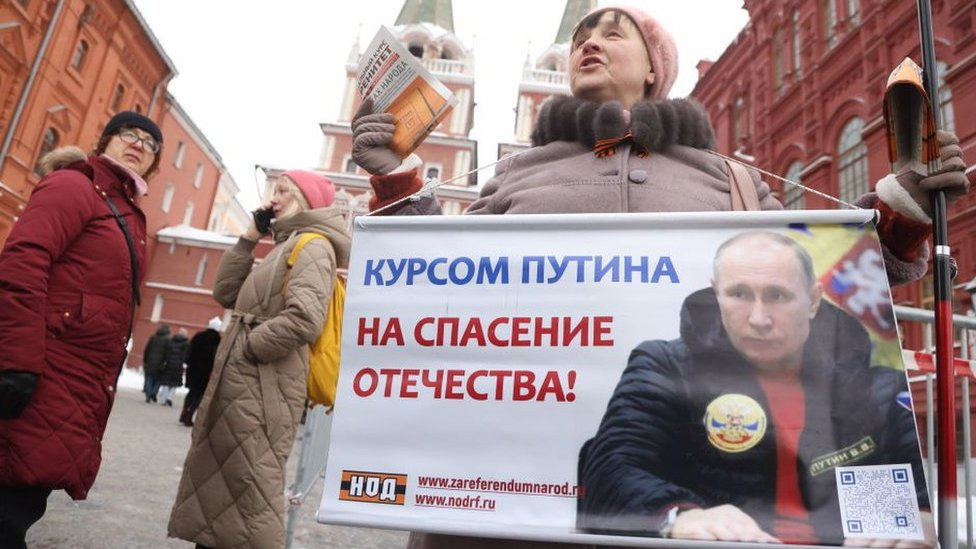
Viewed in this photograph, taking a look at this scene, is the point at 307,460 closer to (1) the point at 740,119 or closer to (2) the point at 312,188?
(2) the point at 312,188

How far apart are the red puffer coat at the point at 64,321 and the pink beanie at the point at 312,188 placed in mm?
908

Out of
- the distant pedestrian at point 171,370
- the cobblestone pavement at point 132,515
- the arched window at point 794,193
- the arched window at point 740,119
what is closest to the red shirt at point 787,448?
the cobblestone pavement at point 132,515

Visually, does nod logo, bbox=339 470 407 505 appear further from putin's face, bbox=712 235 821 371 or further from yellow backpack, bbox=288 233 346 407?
yellow backpack, bbox=288 233 346 407

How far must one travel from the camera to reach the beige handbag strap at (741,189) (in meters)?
1.68

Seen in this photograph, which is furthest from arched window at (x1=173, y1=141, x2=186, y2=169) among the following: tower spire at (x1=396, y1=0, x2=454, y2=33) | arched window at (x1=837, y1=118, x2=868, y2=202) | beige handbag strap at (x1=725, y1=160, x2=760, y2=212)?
beige handbag strap at (x1=725, y1=160, x2=760, y2=212)

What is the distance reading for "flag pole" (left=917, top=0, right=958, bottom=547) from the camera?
1.21 meters

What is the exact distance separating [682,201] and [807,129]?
17.7 meters

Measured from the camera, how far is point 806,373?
1.19 meters

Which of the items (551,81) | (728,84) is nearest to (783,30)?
(728,84)

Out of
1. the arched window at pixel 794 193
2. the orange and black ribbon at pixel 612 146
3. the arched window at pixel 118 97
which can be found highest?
the arched window at pixel 118 97

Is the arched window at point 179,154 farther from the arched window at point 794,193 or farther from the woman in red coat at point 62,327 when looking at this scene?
the woman in red coat at point 62,327

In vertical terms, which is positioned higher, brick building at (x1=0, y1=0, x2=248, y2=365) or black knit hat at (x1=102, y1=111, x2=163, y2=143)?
brick building at (x1=0, y1=0, x2=248, y2=365)

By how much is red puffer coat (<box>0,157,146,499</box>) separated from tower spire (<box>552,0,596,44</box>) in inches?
1588

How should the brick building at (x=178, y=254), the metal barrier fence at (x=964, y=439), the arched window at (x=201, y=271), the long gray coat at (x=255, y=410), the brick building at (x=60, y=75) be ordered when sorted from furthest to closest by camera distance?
the arched window at (x=201, y=271) → the brick building at (x=178, y=254) → the brick building at (x=60, y=75) → the metal barrier fence at (x=964, y=439) → the long gray coat at (x=255, y=410)
